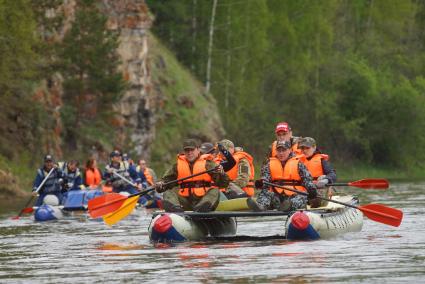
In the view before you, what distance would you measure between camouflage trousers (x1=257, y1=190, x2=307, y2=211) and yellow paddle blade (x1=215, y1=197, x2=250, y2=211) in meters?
0.26

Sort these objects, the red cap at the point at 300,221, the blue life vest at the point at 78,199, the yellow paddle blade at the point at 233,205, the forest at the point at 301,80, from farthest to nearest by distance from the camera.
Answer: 1. the forest at the point at 301,80
2. the blue life vest at the point at 78,199
3. the yellow paddle blade at the point at 233,205
4. the red cap at the point at 300,221

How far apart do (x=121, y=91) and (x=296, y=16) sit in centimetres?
2456

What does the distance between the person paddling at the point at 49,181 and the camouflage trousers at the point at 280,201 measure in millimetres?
9618

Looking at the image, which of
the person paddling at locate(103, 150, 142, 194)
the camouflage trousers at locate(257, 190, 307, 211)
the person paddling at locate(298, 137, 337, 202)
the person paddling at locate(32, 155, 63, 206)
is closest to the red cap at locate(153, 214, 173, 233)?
the camouflage trousers at locate(257, 190, 307, 211)

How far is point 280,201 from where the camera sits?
65.2 feet

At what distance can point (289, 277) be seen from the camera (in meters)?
13.9

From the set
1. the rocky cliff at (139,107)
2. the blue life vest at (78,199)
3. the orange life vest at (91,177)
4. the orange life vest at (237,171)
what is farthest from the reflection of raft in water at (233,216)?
the rocky cliff at (139,107)

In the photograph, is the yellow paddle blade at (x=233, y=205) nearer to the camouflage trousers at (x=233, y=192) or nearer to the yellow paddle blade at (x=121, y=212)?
the camouflage trousers at (x=233, y=192)

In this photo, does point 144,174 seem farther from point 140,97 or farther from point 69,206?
point 140,97

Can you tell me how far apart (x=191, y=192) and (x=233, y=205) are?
0.71m

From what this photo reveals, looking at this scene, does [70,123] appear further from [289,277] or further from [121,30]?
[289,277]

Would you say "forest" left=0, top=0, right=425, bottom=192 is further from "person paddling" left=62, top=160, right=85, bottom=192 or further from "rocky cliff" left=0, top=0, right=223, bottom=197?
"person paddling" left=62, top=160, right=85, bottom=192

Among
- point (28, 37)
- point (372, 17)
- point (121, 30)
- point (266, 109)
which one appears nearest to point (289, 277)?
point (28, 37)

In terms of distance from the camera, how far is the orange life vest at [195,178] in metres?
19.7
